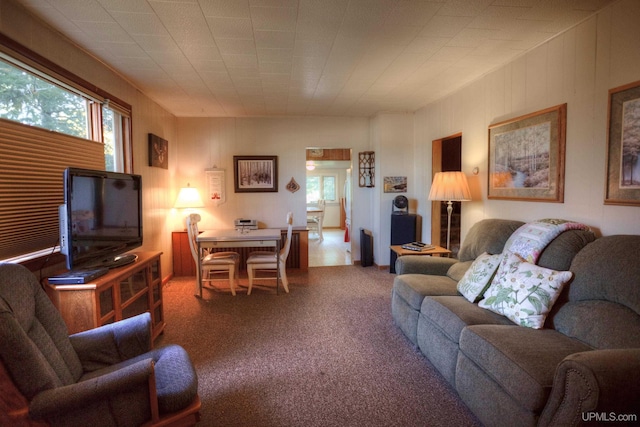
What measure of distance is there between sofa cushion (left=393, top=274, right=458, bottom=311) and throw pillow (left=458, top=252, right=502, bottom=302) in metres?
0.13

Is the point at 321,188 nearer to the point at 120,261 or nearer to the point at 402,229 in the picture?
the point at 402,229

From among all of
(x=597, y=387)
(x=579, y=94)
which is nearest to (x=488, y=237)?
(x=579, y=94)

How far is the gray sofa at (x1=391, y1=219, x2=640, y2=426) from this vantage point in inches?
46.4

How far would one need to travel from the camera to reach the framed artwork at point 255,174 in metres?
4.97

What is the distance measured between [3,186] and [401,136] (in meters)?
4.54

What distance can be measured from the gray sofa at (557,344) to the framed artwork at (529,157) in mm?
625

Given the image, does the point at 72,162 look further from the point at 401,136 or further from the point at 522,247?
the point at 401,136

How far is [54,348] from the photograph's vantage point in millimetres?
1400

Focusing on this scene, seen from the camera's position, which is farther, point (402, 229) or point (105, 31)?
point (402, 229)

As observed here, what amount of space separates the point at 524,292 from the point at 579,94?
5.15ft

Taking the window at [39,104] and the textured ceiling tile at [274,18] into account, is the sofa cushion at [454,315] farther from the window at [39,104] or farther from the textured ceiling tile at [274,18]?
the window at [39,104]

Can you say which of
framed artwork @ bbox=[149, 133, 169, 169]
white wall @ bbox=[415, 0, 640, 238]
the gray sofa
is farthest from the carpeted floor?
framed artwork @ bbox=[149, 133, 169, 169]

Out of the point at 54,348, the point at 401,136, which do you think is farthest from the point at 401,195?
the point at 54,348

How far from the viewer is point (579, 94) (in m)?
2.26
